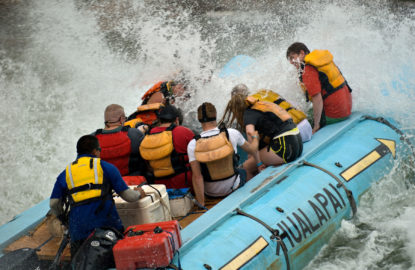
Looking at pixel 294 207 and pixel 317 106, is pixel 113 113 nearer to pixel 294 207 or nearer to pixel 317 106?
pixel 294 207

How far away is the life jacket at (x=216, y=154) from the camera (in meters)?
3.61

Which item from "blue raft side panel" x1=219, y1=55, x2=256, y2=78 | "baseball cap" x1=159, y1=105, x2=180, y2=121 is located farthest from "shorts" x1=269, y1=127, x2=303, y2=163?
"blue raft side panel" x1=219, y1=55, x2=256, y2=78

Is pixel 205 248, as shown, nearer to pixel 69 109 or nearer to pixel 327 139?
pixel 327 139

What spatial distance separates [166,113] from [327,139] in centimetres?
153

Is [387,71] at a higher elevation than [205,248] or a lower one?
higher

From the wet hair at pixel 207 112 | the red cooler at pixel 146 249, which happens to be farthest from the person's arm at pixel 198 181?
the red cooler at pixel 146 249

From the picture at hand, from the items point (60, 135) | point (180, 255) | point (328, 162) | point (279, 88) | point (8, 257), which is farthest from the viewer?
point (60, 135)

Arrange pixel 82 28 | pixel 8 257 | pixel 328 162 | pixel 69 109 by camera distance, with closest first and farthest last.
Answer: pixel 8 257
pixel 328 162
pixel 69 109
pixel 82 28

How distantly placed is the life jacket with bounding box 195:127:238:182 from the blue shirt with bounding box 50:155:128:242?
2.54ft

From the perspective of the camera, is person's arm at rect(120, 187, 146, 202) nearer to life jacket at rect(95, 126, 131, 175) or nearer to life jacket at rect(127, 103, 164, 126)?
life jacket at rect(95, 126, 131, 175)

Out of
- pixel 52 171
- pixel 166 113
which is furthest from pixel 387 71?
pixel 52 171

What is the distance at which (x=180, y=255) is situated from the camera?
3006 mm

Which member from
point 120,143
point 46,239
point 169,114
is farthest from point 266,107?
point 46,239

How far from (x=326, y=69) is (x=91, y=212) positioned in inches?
104
